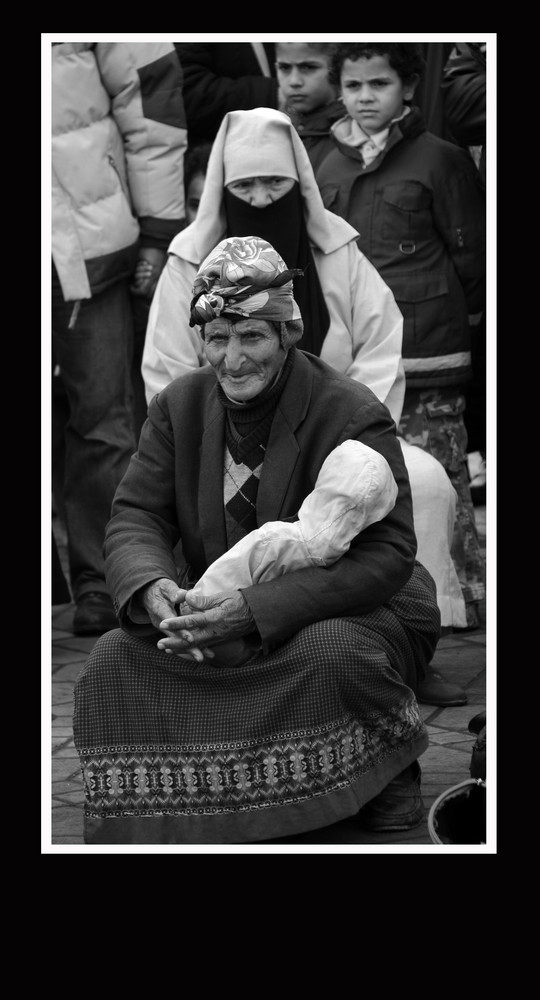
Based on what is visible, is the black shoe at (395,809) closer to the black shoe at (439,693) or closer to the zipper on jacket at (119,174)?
the black shoe at (439,693)

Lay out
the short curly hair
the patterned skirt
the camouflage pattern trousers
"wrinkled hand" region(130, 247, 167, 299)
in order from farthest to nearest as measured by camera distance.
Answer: "wrinkled hand" region(130, 247, 167, 299) < the camouflage pattern trousers < the short curly hair < the patterned skirt

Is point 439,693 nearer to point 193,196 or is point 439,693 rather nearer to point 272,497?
point 272,497

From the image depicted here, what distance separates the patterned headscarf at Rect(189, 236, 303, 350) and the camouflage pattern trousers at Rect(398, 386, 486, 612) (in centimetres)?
206

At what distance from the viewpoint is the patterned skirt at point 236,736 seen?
415 cm

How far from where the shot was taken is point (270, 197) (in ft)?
18.3

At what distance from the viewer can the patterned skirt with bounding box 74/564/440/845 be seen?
4148 mm

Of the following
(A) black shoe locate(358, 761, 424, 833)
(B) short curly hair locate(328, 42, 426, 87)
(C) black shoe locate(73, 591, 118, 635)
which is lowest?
(A) black shoe locate(358, 761, 424, 833)

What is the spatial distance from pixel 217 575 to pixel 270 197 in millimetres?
1840

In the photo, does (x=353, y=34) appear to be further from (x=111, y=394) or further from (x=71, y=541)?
(x=71, y=541)

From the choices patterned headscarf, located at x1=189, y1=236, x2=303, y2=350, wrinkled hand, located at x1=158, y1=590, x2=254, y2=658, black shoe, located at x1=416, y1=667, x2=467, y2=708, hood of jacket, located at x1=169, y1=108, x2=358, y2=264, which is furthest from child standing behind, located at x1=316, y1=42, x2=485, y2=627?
wrinkled hand, located at x1=158, y1=590, x2=254, y2=658

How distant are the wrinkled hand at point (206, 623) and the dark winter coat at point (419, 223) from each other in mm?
2424

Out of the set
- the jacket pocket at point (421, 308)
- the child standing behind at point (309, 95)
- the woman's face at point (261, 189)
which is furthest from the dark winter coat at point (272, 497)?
the child standing behind at point (309, 95)

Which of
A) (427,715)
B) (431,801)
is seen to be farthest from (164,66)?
(431,801)

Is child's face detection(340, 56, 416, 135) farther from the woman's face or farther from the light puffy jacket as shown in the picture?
the woman's face
